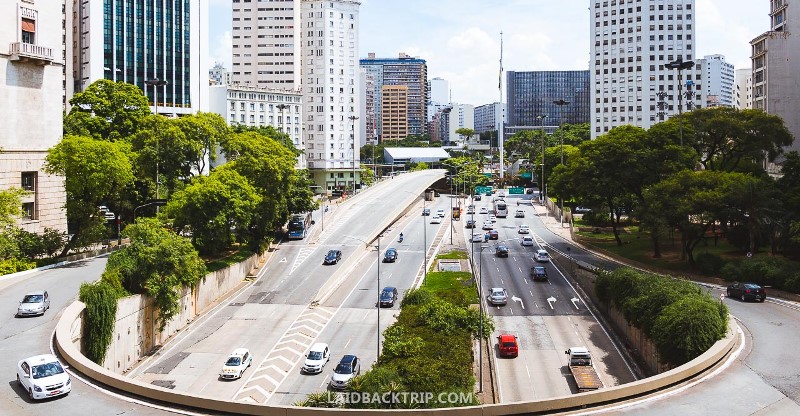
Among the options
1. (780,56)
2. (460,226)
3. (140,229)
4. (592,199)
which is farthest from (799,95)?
Answer: (140,229)

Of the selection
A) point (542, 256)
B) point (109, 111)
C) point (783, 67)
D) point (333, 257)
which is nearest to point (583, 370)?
point (542, 256)

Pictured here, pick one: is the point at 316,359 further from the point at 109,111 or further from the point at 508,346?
the point at 109,111

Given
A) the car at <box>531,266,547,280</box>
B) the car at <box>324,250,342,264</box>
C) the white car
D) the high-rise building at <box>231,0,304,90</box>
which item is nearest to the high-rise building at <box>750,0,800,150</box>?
the car at <box>531,266,547,280</box>

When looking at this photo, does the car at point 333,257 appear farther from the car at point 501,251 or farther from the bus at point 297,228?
the car at point 501,251

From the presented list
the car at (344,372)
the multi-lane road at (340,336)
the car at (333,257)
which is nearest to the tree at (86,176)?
the multi-lane road at (340,336)

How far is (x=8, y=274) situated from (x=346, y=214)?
198 feet

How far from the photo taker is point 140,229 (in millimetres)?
53594

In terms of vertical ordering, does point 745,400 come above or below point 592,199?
below

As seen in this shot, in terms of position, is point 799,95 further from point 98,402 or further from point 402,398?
point 98,402

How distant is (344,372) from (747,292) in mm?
31818

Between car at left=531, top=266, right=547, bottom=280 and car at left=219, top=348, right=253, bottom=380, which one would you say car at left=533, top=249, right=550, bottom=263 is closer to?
car at left=531, top=266, right=547, bottom=280

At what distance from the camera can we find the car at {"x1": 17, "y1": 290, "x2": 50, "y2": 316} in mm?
44531

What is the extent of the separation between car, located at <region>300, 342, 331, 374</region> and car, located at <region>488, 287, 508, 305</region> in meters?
18.6

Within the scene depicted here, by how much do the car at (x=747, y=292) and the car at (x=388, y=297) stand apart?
27329mm
